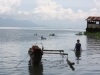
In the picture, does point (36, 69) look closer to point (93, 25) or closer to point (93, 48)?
point (93, 48)

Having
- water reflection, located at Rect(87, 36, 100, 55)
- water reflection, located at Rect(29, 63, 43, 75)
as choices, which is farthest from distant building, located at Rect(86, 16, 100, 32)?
water reflection, located at Rect(29, 63, 43, 75)

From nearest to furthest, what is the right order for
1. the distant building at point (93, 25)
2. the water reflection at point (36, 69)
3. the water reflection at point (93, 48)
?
the water reflection at point (36, 69), the water reflection at point (93, 48), the distant building at point (93, 25)

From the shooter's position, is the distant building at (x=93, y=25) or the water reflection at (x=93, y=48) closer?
the water reflection at (x=93, y=48)

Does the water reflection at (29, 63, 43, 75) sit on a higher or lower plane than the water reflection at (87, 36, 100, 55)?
higher

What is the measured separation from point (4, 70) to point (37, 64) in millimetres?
2788

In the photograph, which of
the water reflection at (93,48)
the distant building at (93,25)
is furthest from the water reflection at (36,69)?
the distant building at (93,25)

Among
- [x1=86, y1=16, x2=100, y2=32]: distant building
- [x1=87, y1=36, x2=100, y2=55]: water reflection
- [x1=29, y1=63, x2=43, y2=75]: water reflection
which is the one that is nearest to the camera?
[x1=29, y1=63, x2=43, y2=75]: water reflection

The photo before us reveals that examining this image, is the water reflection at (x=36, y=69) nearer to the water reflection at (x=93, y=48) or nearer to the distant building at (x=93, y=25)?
the water reflection at (x=93, y=48)

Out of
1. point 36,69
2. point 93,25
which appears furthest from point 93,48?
point 93,25

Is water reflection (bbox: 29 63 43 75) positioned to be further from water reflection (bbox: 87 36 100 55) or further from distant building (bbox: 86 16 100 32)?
distant building (bbox: 86 16 100 32)

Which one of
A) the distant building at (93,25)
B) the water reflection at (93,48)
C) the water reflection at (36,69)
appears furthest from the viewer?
the distant building at (93,25)

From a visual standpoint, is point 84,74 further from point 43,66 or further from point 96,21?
point 96,21

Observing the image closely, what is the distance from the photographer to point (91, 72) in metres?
14.6

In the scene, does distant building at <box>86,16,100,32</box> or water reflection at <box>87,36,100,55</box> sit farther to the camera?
distant building at <box>86,16,100,32</box>
